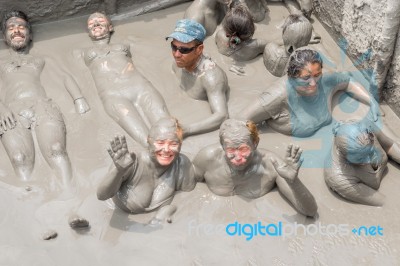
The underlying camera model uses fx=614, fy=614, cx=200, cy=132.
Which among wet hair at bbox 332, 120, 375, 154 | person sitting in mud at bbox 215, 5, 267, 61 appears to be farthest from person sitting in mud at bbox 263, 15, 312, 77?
wet hair at bbox 332, 120, 375, 154

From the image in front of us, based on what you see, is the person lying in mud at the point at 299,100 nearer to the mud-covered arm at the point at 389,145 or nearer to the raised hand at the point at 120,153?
the mud-covered arm at the point at 389,145

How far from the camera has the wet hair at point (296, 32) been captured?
5.71 m

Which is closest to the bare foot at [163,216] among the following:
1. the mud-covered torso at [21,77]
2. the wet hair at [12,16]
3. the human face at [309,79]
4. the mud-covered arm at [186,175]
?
the mud-covered arm at [186,175]

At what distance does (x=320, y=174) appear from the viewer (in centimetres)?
518

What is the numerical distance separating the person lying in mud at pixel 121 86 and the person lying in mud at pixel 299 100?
2.84ft

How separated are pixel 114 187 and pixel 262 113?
157 centimetres

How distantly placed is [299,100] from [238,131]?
990mm

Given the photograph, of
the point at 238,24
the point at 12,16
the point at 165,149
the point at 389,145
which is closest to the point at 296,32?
the point at 238,24

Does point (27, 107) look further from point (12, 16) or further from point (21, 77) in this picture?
point (12, 16)

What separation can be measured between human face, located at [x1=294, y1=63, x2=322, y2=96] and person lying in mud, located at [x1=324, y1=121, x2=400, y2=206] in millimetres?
446

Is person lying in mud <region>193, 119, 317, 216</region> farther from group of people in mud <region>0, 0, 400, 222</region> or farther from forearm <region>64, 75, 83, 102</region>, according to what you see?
forearm <region>64, 75, 83, 102</region>

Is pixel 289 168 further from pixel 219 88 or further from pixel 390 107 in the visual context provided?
pixel 390 107

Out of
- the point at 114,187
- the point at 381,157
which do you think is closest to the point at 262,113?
the point at 381,157

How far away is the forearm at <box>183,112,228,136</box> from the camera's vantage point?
5412 mm
